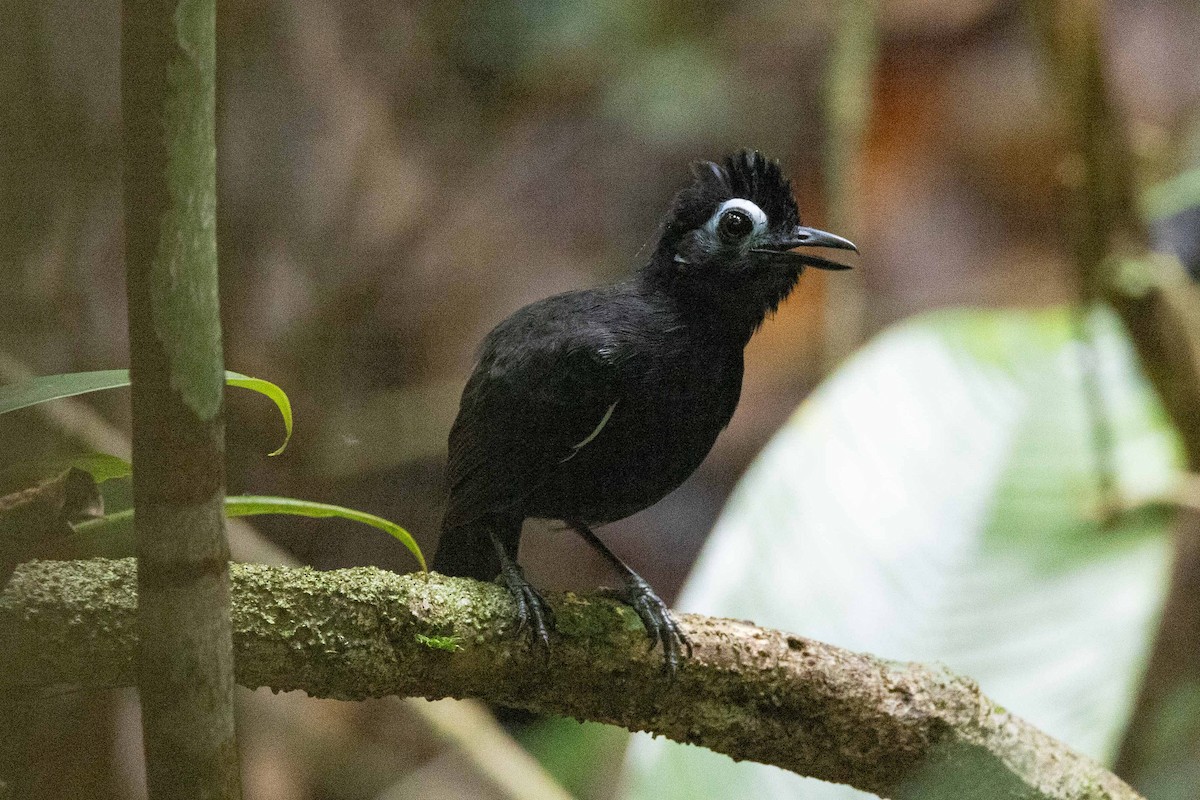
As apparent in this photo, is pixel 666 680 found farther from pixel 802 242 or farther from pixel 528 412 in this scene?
pixel 802 242

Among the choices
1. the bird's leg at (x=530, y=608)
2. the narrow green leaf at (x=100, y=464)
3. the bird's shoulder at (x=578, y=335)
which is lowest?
the bird's leg at (x=530, y=608)

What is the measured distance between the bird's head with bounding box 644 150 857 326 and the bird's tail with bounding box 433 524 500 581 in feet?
2.15

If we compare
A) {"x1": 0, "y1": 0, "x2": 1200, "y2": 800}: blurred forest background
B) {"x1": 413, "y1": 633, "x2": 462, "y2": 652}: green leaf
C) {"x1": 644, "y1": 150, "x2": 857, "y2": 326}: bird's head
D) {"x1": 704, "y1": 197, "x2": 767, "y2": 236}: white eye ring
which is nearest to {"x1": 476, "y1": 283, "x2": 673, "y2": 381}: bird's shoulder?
{"x1": 644, "y1": 150, "x2": 857, "y2": 326}: bird's head

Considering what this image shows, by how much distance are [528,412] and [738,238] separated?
54 centimetres

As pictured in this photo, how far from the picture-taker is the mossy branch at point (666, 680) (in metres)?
1.56

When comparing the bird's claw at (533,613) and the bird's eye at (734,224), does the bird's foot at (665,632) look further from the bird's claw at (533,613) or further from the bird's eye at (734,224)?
the bird's eye at (734,224)

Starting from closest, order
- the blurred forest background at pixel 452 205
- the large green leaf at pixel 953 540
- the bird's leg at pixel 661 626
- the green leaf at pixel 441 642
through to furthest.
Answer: the green leaf at pixel 441 642 < the bird's leg at pixel 661 626 < the blurred forest background at pixel 452 205 < the large green leaf at pixel 953 540

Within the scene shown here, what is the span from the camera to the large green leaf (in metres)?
2.76

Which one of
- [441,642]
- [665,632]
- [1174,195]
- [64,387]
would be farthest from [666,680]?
[1174,195]

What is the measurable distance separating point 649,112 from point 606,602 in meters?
3.58

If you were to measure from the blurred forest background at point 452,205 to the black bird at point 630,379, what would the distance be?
31cm

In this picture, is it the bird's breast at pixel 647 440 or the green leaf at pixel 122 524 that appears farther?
the bird's breast at pixel 647 440

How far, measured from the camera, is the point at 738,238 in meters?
2.20

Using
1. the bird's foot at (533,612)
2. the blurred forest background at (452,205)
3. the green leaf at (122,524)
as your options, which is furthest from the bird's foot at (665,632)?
the blurred forest background at (452,205)
